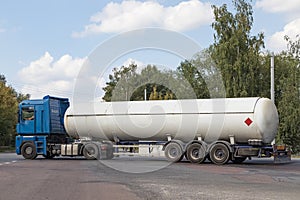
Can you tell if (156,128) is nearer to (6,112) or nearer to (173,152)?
(173,152)

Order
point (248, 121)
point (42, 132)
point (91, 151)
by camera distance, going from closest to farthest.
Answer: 1. point (248, 121)
2. point (91, 151)
3. point (42, 132)

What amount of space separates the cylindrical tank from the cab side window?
1.95 m

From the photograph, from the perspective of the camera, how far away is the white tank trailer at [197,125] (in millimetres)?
22844

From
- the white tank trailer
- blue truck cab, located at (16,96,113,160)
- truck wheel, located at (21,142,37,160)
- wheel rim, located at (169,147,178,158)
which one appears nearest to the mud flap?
the white tank trailer

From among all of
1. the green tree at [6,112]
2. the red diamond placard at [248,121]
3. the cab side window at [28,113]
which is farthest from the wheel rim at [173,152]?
the green tree at [6,112]

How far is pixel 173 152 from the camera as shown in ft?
79.3

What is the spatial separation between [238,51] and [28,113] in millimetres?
24143

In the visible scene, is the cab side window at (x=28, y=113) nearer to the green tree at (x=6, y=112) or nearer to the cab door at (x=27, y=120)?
the cab door at (x=27, y=120)

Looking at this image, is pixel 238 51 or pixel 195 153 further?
pixel 238 51

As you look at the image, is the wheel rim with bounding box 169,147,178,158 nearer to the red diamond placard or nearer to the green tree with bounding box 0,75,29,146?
the red diamond placard

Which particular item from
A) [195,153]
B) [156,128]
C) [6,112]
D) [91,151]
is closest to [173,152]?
[195,153]

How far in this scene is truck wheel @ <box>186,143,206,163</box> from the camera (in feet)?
76.9

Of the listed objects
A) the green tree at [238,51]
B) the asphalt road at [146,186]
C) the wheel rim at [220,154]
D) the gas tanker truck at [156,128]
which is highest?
the green tree at [238,51]

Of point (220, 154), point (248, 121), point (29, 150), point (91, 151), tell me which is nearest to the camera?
point (248, 121)
